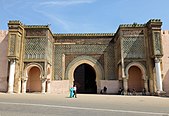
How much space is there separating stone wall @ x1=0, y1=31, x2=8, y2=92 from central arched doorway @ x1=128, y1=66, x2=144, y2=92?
1137 cm

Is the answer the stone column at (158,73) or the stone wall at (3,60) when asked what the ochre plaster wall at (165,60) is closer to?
the stone column at (158,73)

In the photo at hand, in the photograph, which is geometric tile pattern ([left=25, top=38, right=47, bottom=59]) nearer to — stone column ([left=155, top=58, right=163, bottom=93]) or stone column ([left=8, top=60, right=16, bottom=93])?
stone column ([left=8, top=60, right=16, bottom=93])

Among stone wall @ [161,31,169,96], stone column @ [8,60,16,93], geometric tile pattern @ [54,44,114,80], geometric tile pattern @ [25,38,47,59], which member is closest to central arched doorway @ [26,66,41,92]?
geometric tile pattern @ [25,38,47,59]

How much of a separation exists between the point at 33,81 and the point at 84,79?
639 cm

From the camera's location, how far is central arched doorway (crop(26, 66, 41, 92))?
1839 centimetres

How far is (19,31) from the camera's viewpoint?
16.6 m

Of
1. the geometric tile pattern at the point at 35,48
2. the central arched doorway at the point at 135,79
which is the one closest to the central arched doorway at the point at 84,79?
the central arched doorway at the point at 135,79

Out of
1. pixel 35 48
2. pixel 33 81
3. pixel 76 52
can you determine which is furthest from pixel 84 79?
pixel 35 48

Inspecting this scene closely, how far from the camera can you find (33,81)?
61.2 ft

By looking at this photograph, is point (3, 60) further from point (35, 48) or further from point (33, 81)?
point (33, 81)

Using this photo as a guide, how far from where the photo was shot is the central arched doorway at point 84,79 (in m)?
22.5

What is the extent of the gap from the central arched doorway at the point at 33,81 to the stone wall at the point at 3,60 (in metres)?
2.27

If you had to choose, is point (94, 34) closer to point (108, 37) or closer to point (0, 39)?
point (108, 37)

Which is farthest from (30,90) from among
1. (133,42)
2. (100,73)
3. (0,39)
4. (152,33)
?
(152,33)
